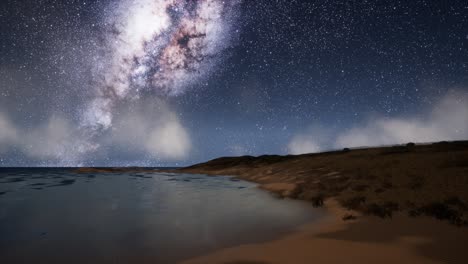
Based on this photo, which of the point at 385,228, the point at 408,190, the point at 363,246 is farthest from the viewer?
the point at 408,190

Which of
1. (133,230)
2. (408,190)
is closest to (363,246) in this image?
(133,230)

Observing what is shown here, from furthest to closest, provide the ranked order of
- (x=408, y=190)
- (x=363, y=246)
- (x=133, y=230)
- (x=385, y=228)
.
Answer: (x=408, y=190)
(x=133, y=230)
(x=385, y=228)
(x=363, y=246)

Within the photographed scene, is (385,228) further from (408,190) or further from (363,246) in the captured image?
(408,190)

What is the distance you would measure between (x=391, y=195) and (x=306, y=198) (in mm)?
6531

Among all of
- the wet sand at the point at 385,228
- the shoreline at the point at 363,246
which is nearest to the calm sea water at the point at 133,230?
the shoreline at the point at 363,246

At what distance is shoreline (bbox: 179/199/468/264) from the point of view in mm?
8266

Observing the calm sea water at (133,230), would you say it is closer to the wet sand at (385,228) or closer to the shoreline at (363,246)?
the shoreline at (363,246)

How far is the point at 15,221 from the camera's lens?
51.0 feet

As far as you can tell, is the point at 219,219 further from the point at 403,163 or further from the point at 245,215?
the point at 403,163

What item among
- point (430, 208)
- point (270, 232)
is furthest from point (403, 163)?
point (270, 232)

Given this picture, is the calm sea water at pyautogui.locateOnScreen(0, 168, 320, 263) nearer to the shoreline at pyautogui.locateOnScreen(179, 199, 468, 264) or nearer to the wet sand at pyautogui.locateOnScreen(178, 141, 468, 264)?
the shoreline at pyautogui.locateOnScreen(179, 199, 468, 264)

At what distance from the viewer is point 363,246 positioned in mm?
9305

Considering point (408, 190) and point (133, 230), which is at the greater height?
point (408, 190)

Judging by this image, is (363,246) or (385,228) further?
(385,228)
